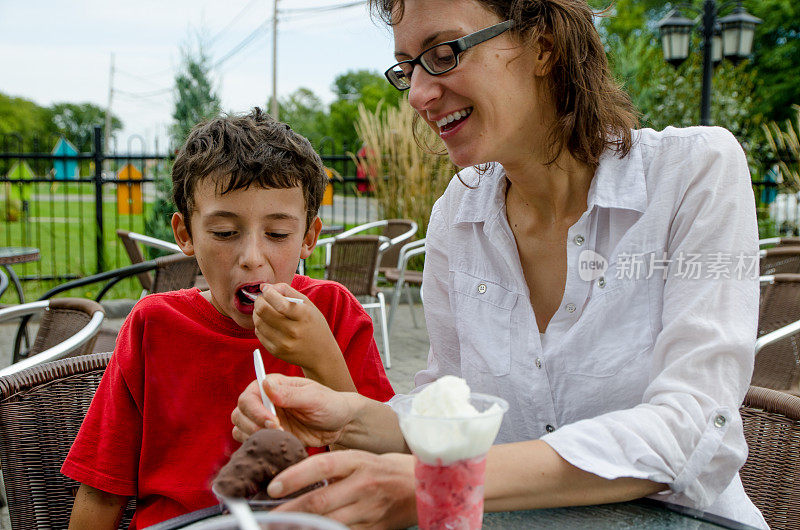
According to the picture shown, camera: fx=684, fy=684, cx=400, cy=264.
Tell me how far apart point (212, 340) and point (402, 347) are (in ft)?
14.9

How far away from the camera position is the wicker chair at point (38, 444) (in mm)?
1549

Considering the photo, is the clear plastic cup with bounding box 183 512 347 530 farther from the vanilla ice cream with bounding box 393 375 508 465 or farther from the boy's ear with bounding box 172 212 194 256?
the boy's ear with bounding box 172 212 194 256

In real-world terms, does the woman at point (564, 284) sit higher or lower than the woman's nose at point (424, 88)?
lower

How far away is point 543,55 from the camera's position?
154 cm

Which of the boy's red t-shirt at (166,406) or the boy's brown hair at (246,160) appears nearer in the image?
the boy's red t-shirt at (166,406)

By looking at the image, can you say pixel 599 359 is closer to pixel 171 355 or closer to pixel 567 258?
pixel 567 258

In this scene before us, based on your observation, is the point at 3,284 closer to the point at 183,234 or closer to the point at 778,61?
the point at 183,234

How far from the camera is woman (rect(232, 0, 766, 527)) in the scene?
1098mm

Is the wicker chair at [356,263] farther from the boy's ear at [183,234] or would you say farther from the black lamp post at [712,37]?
the black lamp post at [712,37]

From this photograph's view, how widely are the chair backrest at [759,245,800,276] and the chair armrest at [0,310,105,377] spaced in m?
3.81

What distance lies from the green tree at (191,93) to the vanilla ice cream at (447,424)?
314 inches

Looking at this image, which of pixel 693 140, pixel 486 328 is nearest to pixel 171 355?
pixel 486 328

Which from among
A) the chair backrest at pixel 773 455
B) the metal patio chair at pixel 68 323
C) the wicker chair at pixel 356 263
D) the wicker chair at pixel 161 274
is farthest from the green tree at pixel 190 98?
the chair backrest at pixel 773 455

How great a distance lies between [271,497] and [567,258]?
3.20ft
